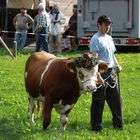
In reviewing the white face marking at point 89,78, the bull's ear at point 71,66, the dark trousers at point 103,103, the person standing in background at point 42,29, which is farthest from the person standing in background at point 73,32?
the white face marking at point 89,78

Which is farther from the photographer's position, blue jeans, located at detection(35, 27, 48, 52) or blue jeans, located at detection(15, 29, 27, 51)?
blue jeans, located at detection(15, 29, 27, 51)

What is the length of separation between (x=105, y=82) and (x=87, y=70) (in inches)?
34.1

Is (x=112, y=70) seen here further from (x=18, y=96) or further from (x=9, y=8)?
(x=9, y=8)

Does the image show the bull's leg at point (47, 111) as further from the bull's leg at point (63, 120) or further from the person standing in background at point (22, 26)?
the person standing in background at point (22, 26)

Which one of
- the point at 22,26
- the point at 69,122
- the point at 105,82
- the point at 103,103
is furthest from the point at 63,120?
the point at 22,26

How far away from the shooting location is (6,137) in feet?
26.3

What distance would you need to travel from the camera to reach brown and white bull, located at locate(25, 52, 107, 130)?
7.71 metres

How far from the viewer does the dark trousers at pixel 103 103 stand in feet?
28.0

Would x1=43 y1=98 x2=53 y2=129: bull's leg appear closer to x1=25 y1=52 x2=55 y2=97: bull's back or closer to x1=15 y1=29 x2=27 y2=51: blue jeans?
x1=25 y1=52 x2=55 y2=97: bull's back

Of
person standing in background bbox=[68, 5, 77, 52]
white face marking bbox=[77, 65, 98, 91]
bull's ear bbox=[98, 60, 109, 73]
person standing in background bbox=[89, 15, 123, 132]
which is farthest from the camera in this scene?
person standing in background bbox=[68, 5, 77, 52]

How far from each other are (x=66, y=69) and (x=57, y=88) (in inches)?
11.8

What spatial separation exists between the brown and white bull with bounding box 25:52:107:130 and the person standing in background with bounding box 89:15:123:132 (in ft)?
1.42

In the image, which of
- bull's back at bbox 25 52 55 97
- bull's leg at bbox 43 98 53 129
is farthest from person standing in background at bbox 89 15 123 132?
bull's back at bbox 25 52 55 97

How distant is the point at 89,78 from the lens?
25.2ft
